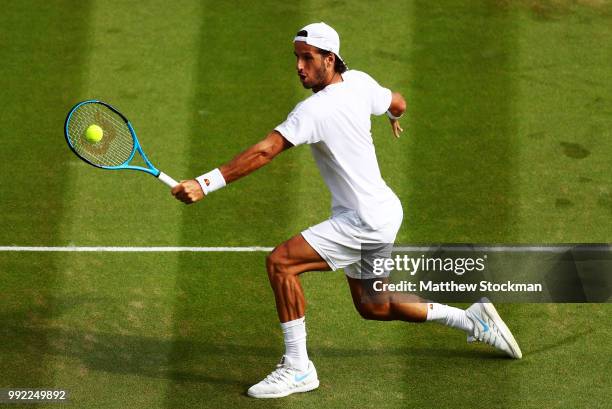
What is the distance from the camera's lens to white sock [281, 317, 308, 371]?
8.55 meters

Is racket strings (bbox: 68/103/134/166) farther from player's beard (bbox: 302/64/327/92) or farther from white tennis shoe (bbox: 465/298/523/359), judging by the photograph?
white tennis shoe (bbox: 465/298/523/359)

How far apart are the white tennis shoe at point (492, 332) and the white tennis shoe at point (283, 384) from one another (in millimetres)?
1261

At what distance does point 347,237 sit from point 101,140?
1.88 meters

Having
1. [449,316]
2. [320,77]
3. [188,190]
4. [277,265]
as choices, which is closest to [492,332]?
[449,316]

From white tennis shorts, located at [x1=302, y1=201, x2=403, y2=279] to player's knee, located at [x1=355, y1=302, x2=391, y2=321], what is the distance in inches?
10.1

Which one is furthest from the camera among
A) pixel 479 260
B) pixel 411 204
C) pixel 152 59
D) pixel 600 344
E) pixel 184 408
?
pixel 152 59

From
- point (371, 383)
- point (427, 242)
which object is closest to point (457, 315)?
point (371, 383)

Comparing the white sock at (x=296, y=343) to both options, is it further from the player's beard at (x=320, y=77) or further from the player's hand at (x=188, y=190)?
the player's beard at (x=320, y=77)

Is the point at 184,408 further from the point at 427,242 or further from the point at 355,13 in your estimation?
the point at 355,13

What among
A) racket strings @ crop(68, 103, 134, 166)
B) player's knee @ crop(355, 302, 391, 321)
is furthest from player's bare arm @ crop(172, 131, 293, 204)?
player's knee @ crop(355, 302, 391, 321)

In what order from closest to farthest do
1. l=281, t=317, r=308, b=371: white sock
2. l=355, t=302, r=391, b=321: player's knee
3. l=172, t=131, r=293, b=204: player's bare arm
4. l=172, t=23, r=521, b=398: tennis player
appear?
1. l=172, t=131, r=293, b=204: player's bare arm
2. l=172, t=23, r=521, b=398: tennis player
3. l=281, t=317, r=308, b=371: white sock
4. l=355, t=302, r=391, b=321: player's knee

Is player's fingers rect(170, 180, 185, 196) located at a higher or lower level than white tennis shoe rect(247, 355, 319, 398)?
higher

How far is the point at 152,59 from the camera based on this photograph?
41.4 feet

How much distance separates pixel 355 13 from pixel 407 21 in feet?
1.82
